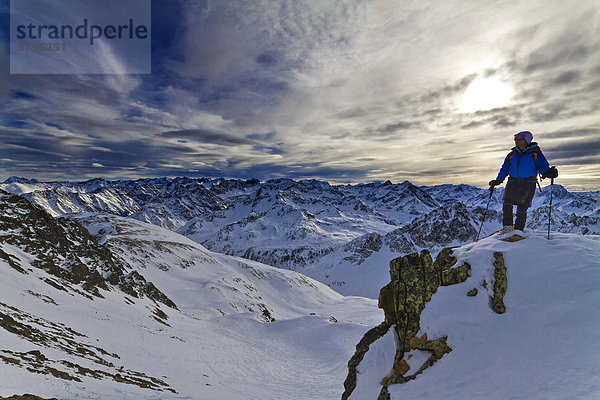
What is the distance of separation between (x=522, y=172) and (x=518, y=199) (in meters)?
1.20

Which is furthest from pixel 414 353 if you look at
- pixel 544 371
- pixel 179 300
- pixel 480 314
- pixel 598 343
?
pixel 179 300

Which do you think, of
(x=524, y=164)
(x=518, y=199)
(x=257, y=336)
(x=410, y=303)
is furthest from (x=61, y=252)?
(x=524, y=164)

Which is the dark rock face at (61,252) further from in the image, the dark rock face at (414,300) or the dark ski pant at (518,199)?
the dark ski pant at (518,199)

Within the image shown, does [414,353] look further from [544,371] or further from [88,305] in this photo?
[88,305]

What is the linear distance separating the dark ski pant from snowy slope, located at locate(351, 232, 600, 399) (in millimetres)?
1660

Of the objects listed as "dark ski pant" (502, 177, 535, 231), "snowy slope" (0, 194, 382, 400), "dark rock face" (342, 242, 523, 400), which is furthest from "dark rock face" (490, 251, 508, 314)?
"snowy slope" (0, 194, 382, 400)

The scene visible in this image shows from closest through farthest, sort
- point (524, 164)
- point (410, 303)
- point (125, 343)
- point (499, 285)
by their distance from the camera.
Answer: point (499, 285)
point (410, 303)
point (524, 164)
point (125, 343)

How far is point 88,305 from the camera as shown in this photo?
26.3 m

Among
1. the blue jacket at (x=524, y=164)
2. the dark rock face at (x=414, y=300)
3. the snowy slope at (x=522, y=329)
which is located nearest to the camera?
the snowy slope at (x=522, y=329)

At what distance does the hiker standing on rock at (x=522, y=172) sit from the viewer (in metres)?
11.4

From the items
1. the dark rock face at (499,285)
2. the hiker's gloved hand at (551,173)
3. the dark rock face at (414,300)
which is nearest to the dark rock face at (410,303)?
the dark rock face at (414,300)

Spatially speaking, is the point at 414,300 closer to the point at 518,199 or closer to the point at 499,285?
the point at 499,285

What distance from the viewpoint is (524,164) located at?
1164 cm

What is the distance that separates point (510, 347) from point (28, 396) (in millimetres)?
14564
